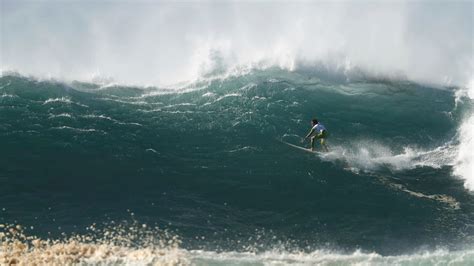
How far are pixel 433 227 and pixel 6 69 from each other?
26.6 meters

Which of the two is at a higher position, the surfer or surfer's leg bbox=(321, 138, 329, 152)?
the surfer

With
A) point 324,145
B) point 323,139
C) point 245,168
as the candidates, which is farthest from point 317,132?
point 245,168

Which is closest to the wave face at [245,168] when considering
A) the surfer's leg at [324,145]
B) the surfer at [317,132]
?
the surfer's leg at [324,145]

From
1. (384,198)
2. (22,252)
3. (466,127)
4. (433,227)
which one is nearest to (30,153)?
(22,252)

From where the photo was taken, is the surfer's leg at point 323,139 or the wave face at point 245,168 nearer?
the wave face at point 245,168

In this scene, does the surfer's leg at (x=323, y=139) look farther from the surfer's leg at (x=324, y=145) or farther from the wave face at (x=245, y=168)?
the wave face at (x=245, y=168)

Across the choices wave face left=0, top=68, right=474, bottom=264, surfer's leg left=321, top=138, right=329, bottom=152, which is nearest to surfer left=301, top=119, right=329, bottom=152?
surfer's leg left=321, top=138, right=329, bottom=152

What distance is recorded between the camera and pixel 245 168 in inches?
997

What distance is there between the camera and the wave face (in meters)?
20.5

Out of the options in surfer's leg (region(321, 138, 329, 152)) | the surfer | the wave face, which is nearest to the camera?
the wave face

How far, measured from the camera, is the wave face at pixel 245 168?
67.4ft

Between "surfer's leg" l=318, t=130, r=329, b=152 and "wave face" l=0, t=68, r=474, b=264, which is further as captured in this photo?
"surfer's leg" l=318, t=130, r=329, b=152

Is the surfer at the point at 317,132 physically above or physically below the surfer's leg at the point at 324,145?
above

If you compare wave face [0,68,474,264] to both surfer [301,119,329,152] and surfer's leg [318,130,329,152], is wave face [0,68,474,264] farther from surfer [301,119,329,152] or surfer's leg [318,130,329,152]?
surfer [301,119,329,152]
